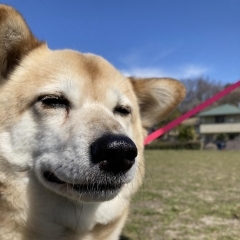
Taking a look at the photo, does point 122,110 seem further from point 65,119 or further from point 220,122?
point 220,122

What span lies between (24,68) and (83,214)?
3.74 feet

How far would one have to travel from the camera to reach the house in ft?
174

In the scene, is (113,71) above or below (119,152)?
above

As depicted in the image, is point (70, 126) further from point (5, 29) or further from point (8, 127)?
point (5, 29)

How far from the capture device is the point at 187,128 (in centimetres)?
4481

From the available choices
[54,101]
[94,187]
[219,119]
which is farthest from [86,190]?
[219,119]

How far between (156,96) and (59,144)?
1.32 m

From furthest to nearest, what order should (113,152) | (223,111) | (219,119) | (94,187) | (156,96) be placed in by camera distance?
(219,119) → (223,111) → (156,96) → (94,187) → (113,152)

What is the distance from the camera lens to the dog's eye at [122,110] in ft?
8.28

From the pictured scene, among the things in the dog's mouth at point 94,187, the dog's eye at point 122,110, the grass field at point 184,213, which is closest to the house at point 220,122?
the grass field at point 184,213

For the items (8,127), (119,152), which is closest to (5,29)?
(8,127)

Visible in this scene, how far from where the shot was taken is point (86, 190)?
1.97 metres

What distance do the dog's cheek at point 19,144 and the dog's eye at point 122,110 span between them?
0.66 metres

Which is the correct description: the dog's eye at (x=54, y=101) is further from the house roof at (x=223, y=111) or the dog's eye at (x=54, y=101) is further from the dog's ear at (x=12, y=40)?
the house roof at (x=223, y=111)
